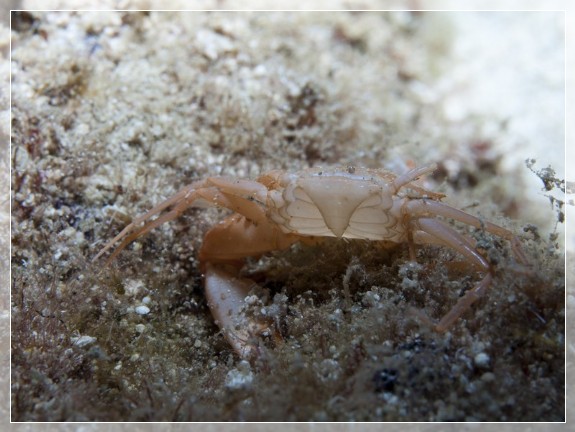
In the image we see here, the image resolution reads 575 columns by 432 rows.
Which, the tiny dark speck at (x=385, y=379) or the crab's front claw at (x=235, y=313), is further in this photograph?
the crab's front claw at (x=235, y=313)

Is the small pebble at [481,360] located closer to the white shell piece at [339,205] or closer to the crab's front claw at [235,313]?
the white shell piece at [339,205]

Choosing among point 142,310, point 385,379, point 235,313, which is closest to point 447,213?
point 385,379

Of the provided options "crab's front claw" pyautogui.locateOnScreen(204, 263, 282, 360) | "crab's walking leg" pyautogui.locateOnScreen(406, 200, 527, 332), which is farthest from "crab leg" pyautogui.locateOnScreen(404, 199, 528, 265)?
"crab's front claw" pyautogui.locateOnScreen(204, 263, 282, 360)

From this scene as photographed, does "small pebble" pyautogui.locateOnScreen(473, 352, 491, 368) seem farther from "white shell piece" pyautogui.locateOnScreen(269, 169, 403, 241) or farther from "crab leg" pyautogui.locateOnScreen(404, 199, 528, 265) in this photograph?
"white shell piece" pyautogui.locateOnScreen(269, 169, 403, 241)

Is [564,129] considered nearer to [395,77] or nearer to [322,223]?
[395,77]

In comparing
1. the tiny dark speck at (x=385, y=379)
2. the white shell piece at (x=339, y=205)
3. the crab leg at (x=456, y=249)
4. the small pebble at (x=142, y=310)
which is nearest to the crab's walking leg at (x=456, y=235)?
the crab leg at (x=456, y=249)

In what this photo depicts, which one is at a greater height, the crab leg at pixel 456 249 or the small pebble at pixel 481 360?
the crab leg at pixel 456 249

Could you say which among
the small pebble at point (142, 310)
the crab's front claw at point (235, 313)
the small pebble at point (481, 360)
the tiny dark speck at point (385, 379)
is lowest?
the small pebble at point (142, 310)

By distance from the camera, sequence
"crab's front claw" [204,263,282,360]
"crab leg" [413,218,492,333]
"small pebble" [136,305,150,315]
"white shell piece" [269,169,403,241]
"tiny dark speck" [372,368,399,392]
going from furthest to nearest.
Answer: "small pebble" [136,305,150,315], "crab's front claw" [204,263,282,360], "white shell piece" [269,169,403,241], "crab leg" [413,218,492,333], "tiny dark speck" [372,368,399,392]

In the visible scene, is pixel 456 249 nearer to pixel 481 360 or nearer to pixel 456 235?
pixel 456 235
